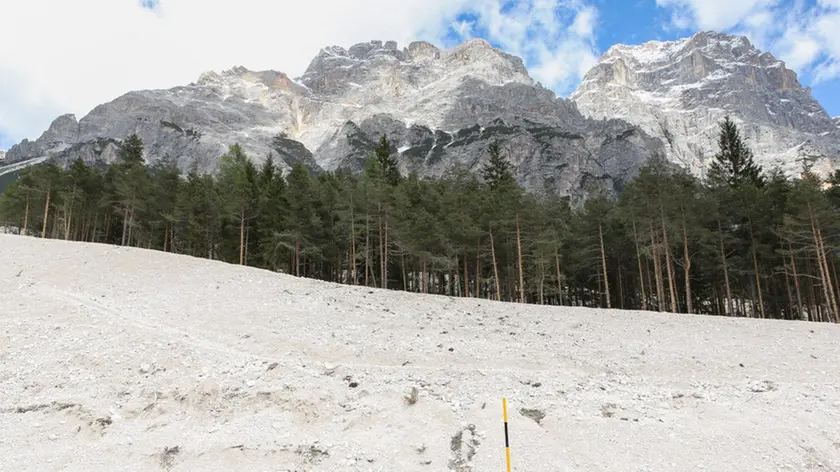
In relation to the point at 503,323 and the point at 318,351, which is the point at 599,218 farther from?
the point at 318,351

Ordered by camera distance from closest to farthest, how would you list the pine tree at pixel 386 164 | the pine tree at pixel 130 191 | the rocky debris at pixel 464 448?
the rocky debris at pixel 464 448 → the pine tree at pixel 130 191 → the pine tree at pixel 386 164

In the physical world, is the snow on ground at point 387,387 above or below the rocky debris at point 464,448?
above

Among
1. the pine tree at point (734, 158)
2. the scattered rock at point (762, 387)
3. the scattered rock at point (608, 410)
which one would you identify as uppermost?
the pine tree at point (734, 158)

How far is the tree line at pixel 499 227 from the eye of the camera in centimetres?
2789

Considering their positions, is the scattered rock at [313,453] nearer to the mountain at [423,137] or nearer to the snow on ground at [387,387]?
the snow on ground at [387,387]

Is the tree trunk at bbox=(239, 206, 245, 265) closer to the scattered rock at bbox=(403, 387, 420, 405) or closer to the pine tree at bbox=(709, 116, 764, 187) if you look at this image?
the scattered rock at bbox=(403, 387, 420, 405)

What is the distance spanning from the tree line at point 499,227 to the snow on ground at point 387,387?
11374 millimetres

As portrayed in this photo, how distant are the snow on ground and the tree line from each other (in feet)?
37.3

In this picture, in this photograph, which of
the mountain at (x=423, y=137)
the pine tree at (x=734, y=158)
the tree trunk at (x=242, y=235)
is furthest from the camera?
the mountain at (x=423, y=137)

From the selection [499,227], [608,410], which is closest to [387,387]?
[608,410]

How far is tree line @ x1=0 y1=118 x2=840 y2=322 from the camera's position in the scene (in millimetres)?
27891

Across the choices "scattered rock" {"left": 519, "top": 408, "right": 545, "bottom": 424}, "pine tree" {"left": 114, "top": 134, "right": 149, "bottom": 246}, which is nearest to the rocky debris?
"scattered rock" {"left": 519, "top": 408, "right": 545, "bottom": 424}

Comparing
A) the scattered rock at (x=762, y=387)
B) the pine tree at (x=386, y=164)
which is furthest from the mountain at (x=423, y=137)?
the scattered rock at (x=762, y=387)

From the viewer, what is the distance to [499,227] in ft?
101
